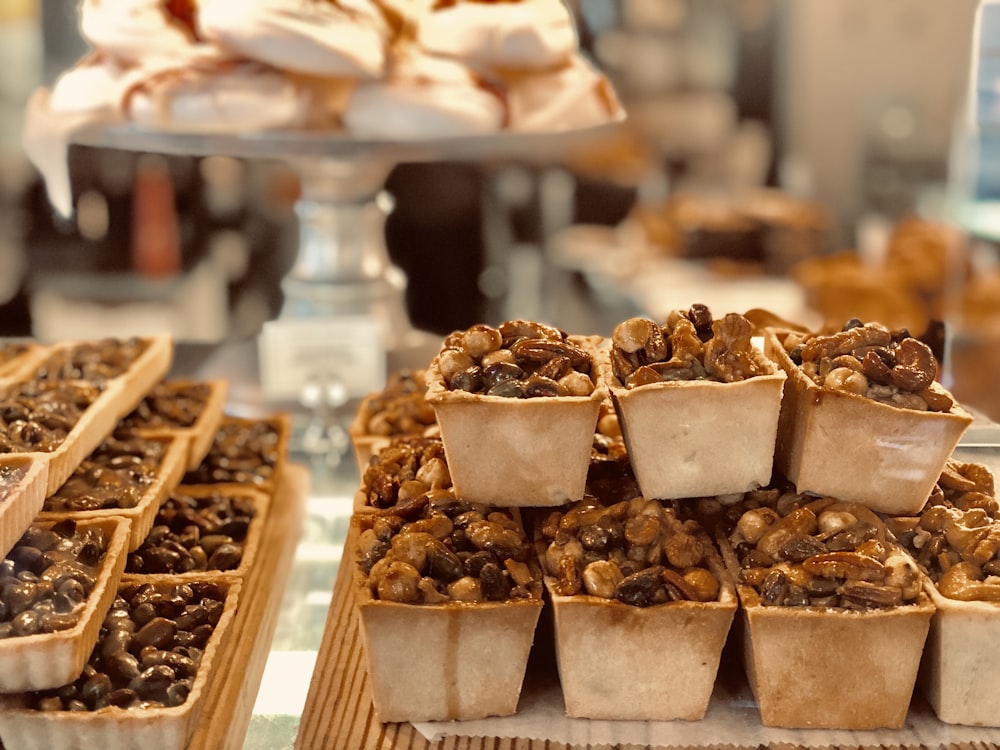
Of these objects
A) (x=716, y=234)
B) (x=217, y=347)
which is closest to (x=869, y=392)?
(x=217, y=347)

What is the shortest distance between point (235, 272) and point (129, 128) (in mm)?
2420

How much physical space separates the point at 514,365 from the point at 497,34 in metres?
0.88

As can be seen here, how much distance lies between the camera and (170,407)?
1.91 meters

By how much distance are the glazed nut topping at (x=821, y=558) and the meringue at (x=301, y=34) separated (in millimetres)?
1062

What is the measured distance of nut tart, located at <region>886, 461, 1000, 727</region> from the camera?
1237mm

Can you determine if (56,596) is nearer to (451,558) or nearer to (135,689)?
(135,689)

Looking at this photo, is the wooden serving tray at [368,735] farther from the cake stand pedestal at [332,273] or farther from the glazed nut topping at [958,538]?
the cake stand pedestal at [332,273]

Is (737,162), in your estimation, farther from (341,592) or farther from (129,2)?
(341,592)

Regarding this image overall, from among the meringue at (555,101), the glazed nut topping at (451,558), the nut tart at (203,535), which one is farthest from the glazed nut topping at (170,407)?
the meringue at (555,101)

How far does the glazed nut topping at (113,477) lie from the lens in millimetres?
1512

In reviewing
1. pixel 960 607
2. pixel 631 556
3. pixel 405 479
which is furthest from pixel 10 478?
pixel 960 607

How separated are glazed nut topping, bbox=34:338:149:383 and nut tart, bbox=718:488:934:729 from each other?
3.56 feet

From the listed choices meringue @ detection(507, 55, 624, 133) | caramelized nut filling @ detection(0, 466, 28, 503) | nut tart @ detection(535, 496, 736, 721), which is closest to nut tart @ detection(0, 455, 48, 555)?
caramelized nut filling @ detection(0, 466, 28, 503)

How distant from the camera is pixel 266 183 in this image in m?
4.19
